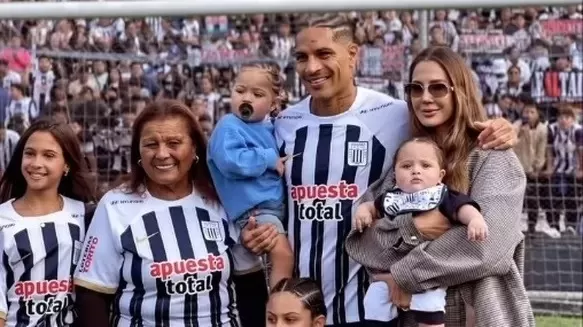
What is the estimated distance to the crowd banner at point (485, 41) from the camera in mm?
9172

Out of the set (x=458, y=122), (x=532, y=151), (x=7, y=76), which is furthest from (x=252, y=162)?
(x=532, y=151)

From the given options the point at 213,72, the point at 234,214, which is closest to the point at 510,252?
the point at 234,214

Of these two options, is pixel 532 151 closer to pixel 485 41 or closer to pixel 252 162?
pixel 485 41

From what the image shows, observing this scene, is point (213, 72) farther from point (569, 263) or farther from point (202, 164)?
point (202, 164)

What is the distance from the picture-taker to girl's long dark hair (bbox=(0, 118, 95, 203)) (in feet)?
13.8

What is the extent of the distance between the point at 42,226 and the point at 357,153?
1139mm

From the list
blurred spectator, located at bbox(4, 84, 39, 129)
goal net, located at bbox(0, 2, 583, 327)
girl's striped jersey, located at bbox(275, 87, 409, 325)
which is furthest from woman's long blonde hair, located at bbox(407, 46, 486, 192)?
blurred spectator, located at bbox(4, 84, 39, 129)

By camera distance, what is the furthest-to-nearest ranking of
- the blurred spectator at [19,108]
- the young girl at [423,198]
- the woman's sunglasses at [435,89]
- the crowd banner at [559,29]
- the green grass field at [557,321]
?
the crowd banner at [559,29]
the blurred spectator at [19,108]
the green grass field at [557,321]
the woman's sunglasses at [435,89]
the young girl at [423,198]

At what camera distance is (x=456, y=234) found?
11.8ft

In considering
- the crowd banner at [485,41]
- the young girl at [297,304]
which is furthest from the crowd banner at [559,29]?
the young girl at [297,304]

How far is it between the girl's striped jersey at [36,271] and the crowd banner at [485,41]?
18.4 feet

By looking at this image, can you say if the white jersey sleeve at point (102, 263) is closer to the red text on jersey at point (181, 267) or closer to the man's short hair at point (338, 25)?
the red text on jersey at point (181, 267)

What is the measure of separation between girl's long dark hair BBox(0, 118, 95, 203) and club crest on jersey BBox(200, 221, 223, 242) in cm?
56

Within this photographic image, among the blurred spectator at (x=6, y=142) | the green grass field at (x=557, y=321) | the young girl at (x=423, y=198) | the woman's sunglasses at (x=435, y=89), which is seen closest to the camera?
the young girl at (x=423, y=198)
